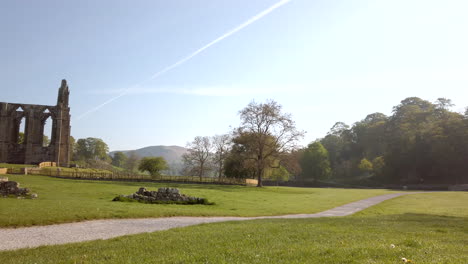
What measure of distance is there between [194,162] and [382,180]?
55.3 metres

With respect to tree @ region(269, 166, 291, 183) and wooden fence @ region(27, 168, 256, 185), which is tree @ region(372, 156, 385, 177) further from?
wooden fence @ region(27, 168, 256, 185)

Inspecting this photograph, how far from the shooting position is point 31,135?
246 feet

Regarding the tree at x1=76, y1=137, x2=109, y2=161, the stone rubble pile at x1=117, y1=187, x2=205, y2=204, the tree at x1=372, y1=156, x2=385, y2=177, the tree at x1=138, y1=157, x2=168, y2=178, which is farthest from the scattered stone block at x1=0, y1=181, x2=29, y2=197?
the tree at x1=76, y1=137, x2=109, y2=161

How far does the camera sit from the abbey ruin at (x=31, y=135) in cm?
7400

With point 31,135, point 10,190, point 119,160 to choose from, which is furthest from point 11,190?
point 119,160

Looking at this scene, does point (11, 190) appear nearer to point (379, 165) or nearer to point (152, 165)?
point (152, 165)

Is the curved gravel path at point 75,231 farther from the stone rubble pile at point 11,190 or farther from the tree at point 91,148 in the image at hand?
the tree at point 91,148

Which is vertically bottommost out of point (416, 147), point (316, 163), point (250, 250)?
point (250, 250)

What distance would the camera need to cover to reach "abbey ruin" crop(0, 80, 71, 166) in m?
74.0

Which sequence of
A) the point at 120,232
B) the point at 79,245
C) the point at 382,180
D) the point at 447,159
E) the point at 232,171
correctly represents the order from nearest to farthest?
the point at 79,245, the point at 120,232, the point at 232,171, the point at 447,159, the point at 382,180

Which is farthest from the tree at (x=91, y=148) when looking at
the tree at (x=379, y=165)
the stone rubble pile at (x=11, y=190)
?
the stone rubble pile at (x=11, y=190)

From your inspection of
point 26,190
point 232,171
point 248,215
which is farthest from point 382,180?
point 26,190

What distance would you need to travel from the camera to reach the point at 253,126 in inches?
2212

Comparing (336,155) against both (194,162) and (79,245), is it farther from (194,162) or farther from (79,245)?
(79,245)
